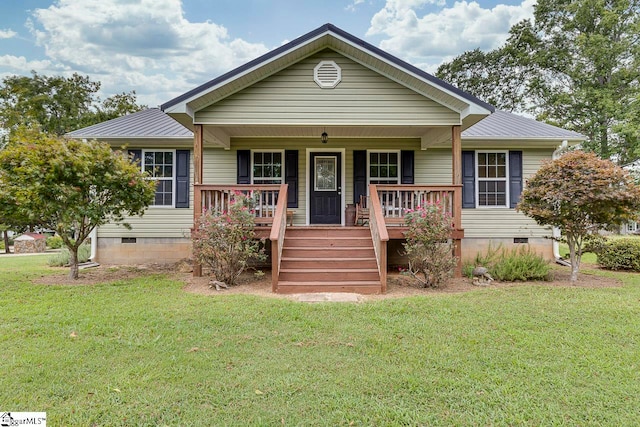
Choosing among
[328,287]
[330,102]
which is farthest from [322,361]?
[330,102]

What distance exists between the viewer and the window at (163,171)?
9453mm

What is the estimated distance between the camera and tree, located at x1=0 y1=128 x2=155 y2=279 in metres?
6.15

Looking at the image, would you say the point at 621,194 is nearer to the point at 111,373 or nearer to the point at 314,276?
the point at 314,276

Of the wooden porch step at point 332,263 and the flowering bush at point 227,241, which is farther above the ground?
the flowering bush at point 227,241

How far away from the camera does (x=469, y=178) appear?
380 inches

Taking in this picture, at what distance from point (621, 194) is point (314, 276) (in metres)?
5.56

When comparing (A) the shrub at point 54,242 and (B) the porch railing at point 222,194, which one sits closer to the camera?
(B) the porch railing at point 222,194

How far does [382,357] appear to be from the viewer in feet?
10.7

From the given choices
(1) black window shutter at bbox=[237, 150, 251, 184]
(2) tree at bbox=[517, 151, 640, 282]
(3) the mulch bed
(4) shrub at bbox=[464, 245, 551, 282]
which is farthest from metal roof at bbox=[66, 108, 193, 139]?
(2) tree at bbox=[517, 151, 640, 282]

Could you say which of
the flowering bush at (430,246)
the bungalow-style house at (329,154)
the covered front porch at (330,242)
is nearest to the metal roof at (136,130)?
the bungalow-style house at (329,154)

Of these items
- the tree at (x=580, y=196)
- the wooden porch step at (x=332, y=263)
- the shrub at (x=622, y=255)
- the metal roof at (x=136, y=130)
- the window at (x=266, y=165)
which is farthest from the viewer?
the window at (x=266, y=165)

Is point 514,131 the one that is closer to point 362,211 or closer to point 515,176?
point 515,176

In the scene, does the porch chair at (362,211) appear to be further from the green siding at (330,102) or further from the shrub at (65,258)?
the shrub at (65,258)

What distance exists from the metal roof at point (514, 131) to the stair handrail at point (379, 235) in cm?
386
